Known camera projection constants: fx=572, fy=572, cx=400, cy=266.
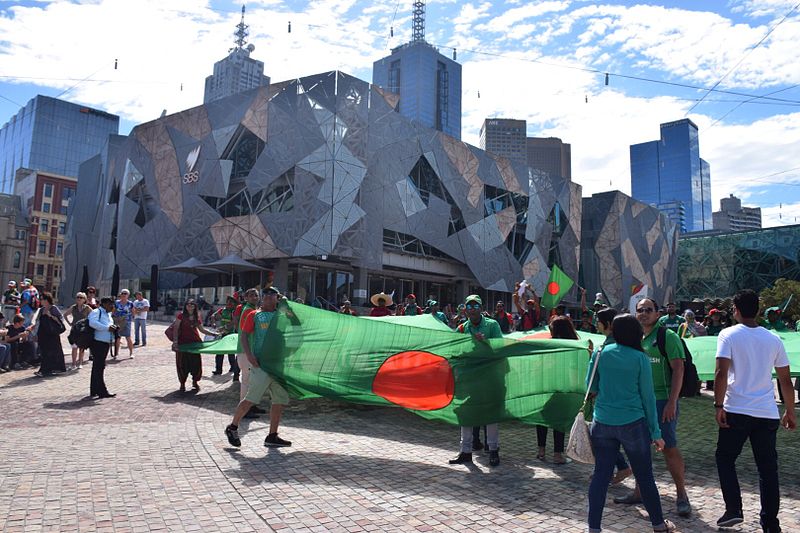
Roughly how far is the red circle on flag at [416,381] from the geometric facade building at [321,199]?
25.3m

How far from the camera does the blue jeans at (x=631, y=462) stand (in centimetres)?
406

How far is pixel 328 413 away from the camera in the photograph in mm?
8914

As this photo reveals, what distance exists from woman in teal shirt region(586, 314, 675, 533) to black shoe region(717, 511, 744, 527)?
525mm

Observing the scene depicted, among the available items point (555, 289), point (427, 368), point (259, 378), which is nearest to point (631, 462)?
point (427, 368)

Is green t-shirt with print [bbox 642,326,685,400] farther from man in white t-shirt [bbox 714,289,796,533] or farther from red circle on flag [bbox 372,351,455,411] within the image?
red circle on flag [bbox 372,351,455,411]

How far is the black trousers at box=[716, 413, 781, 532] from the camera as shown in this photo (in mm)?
4238

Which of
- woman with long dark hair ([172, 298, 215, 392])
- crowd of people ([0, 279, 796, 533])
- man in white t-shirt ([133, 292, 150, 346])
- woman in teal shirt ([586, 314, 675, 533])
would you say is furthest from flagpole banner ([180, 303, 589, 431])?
man in white t-shirt ([133, 292, 150, 346])

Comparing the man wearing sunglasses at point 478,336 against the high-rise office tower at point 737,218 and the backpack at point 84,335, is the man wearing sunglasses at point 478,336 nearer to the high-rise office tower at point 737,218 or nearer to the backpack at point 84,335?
the backpack at point 84,335

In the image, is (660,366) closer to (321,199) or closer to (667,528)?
(667,528)

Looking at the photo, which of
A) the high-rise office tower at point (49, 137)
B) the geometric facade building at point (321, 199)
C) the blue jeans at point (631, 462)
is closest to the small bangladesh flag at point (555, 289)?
the blue jeans at point (631, 462)

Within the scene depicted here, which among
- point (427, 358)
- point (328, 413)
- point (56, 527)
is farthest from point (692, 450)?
point (56, 527)

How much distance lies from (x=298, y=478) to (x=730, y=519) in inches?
144

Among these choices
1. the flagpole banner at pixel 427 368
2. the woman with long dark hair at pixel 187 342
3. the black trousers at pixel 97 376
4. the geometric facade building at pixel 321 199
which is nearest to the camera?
the flagpole banner at pixel 427 368

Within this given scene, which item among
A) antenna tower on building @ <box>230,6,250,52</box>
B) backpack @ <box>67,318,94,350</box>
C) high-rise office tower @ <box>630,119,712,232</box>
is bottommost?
backpack @ <box>67,318,94,350</box>
